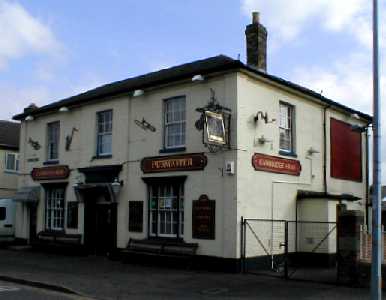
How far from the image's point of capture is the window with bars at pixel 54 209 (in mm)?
22969

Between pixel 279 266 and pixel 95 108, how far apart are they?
9866 mm

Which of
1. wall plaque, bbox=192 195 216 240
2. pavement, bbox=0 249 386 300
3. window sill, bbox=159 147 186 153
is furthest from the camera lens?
window sill, bbox=159 147 186 153

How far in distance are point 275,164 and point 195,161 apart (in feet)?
9.23

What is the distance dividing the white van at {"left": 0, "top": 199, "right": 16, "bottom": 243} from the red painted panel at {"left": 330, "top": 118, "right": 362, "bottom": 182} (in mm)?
16834

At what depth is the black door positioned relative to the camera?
68.3 feet

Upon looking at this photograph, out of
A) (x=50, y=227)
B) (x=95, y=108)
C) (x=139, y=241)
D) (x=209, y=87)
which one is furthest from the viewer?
(x=50, y=227)

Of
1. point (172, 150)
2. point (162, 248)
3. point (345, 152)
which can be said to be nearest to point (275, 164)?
point (172, 150)

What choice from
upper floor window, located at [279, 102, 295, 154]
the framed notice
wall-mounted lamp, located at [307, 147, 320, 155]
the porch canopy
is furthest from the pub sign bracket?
the porch canopy

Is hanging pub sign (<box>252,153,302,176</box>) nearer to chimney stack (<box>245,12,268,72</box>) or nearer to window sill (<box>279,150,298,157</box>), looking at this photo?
window sill (<box>279,150,298,157</box>)

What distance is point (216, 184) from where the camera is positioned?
1664 cm

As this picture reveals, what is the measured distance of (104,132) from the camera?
69.8 ft

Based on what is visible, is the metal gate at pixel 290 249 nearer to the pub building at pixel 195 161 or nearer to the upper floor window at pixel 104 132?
the pub building at pixel 195 161

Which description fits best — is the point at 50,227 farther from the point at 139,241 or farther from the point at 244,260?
the point at 244,260

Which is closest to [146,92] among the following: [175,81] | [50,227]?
[175,81]
